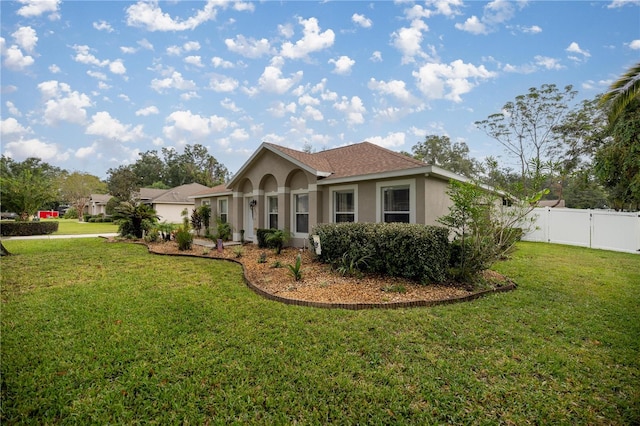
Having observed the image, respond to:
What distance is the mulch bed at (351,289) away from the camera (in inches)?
220

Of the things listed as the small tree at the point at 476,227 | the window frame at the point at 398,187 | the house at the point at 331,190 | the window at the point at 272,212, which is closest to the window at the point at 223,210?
the house at the point at 331,190

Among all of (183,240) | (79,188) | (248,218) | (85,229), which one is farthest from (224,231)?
(79,188)

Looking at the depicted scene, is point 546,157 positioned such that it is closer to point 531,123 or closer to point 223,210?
point 531,123

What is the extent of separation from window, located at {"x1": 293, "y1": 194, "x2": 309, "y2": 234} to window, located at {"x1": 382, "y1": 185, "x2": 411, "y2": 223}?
12.3 feet

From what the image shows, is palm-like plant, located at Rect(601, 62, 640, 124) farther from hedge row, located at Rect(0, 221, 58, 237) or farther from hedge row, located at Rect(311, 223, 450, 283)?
hedge row, located at Rect(0, 221, 58, 237)

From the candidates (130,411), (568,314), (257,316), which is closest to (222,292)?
(257,316)

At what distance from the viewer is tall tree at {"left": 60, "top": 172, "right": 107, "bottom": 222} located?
148 ft

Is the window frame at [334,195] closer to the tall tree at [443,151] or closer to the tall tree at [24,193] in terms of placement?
the tall tree at [24,193]

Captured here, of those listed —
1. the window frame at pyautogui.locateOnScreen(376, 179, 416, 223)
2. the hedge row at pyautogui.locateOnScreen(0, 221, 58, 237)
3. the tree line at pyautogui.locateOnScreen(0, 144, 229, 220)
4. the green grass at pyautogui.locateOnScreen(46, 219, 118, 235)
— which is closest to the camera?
the window frame at pyautogui.locateOnScreen(376, 179, 416, 223)

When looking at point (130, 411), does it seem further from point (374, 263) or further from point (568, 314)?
point (568, 314)

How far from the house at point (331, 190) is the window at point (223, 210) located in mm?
545

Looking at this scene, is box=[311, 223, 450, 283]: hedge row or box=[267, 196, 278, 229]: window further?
box=[267, 196, 278, 229]: window

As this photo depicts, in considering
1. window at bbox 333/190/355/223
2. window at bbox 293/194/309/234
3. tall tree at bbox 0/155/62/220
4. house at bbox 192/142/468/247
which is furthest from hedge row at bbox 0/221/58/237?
window at bbox 333/190/355/223

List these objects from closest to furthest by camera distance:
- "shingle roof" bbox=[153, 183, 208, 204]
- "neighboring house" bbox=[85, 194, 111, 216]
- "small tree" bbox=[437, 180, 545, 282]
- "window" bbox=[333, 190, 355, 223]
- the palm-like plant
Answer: "small tree" bbox=[437, 180, 545, 282] → the palm-like plant → "window" bbox=[333, 190, 355, 223] → "shingle roof" bbox=[153, 183, 208, 204] → "neighboring house" bbox=[85, 194, 111, 216]
